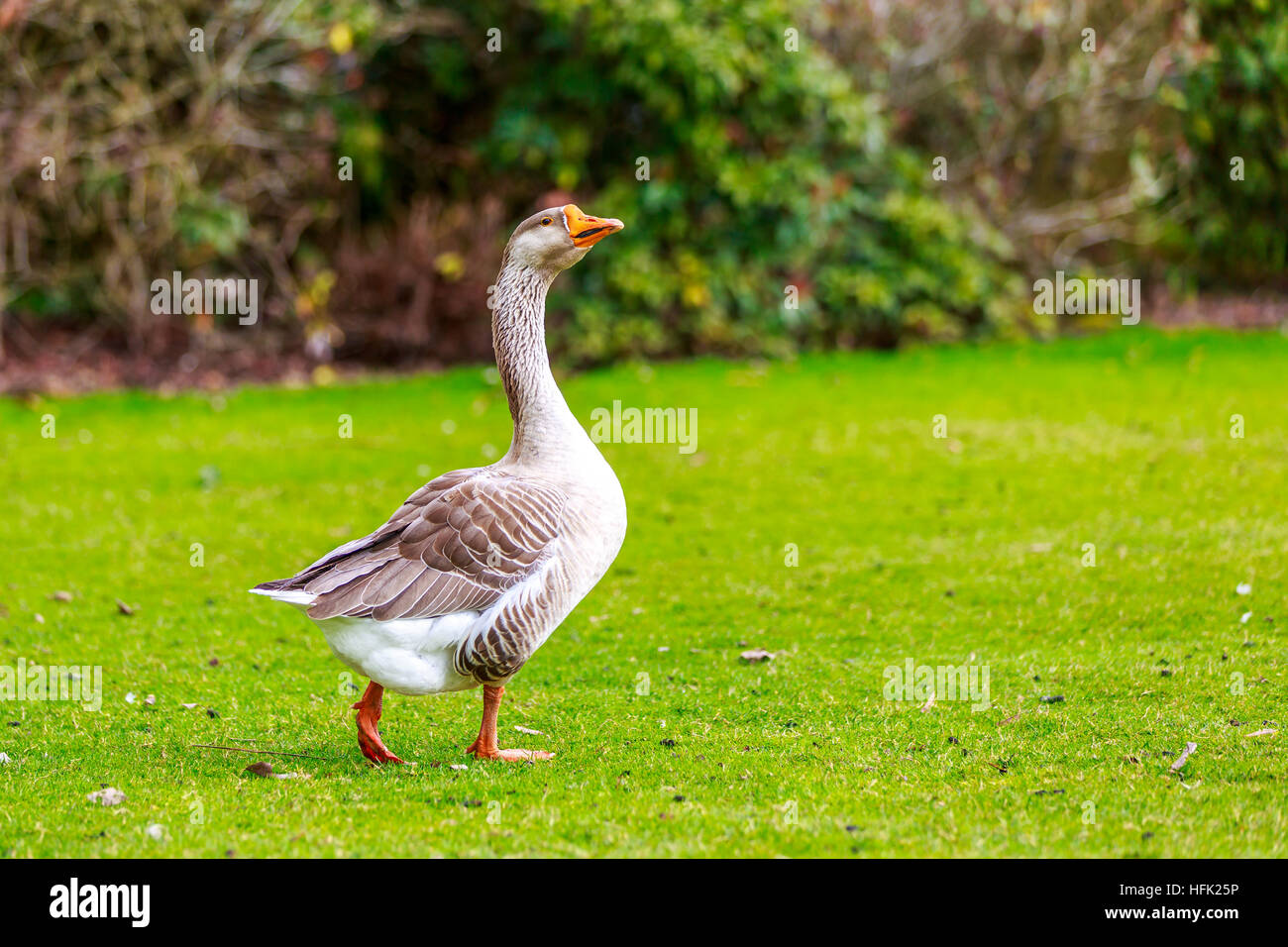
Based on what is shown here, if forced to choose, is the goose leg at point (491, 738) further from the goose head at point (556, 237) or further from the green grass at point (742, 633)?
the goose head at point (556, 237)

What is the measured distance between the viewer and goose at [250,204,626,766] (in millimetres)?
5398

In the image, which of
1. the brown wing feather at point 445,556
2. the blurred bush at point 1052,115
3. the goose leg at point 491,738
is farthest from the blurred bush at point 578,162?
the goose leg at point 491,738

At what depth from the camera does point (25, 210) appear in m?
16.7

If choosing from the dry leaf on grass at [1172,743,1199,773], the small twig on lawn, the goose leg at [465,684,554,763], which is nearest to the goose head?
the goose leg at [465,684,554,763]

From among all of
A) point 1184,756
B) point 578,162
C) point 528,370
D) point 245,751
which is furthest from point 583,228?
point 578,162

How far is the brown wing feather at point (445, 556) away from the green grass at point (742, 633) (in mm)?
777

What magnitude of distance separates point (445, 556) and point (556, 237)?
1.58m

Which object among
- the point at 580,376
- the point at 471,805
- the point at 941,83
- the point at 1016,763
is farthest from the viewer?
the point at 941,83

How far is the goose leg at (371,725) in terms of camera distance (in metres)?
5.71

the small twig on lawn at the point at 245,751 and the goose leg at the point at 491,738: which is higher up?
the goose leg at the point at 491,738

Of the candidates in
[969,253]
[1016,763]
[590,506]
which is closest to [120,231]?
[969,253]

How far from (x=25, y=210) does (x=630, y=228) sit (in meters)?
7.67

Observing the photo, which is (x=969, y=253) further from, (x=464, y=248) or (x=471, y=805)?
(x=471, y=805)

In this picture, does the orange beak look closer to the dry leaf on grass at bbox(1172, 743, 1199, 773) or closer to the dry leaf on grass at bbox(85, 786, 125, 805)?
the dry leaf on grass at bbox(85, 786, 125, 805)
